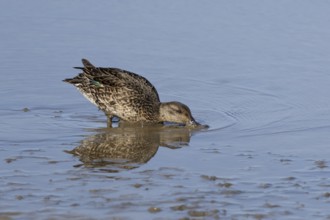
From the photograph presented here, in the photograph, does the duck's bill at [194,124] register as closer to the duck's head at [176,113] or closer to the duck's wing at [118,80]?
the duck's head at [176,113]

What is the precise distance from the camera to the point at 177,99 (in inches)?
484

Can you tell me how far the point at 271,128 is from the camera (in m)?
10.6

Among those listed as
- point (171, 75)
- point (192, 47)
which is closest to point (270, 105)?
point (171, 75)

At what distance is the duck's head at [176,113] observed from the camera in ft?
36.0

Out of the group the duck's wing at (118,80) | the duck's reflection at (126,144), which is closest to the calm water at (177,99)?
the duck's reflection at (126,144)

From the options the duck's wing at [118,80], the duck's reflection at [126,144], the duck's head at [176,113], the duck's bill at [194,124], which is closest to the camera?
the duck's reflection at [126,144]

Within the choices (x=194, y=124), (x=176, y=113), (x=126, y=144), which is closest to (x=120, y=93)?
(x=176, y=113)

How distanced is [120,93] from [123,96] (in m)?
0.05

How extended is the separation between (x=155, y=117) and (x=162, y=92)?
1239 millimetres

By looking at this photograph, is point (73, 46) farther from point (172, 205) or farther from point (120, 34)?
point (172, 205)

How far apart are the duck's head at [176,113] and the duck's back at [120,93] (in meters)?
0.11

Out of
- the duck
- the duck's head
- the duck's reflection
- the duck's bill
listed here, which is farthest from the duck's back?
the duck's bill

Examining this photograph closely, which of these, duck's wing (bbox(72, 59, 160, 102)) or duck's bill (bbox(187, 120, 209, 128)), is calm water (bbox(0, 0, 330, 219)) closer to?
duck's bill (bbox(187, 120, 209, 128))

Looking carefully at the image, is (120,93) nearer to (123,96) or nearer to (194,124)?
(123,96)
